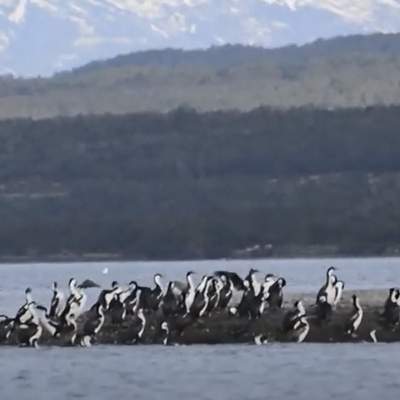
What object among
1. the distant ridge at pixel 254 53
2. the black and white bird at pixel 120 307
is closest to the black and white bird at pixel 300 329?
the black and white bird at pixel 120 307

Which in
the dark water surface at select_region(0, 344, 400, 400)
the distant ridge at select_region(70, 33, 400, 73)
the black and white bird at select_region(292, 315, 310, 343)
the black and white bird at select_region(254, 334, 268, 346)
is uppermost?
the distant ridge at select_region(70, 33, 400, 73)

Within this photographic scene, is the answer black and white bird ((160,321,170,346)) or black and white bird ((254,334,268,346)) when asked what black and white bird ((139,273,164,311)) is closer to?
black and white bird ((160,321,170,346))

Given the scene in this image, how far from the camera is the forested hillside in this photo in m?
74.4

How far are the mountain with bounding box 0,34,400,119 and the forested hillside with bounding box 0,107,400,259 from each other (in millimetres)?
7892

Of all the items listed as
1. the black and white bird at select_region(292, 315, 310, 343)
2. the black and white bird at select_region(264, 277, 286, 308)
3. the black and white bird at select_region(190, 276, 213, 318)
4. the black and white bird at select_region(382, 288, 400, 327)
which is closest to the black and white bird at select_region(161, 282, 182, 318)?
the black and white bird at select_region(190, 276, 213, 318)

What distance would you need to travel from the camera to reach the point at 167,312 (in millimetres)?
36188

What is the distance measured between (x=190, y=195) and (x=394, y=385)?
51.6 metres

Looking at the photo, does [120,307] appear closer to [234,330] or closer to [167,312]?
[167,312]

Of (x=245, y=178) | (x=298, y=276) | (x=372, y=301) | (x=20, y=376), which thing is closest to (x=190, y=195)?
(x=245, y=178)

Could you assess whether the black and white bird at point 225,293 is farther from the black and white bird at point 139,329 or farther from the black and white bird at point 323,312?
the black and white bird at point 323,312

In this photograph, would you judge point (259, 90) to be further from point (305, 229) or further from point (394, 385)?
point (394, 385)

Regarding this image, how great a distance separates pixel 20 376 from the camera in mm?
31359

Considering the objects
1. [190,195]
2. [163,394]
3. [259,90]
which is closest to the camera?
[163,394]

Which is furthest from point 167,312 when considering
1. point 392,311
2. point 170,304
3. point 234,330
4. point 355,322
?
point 392,311
